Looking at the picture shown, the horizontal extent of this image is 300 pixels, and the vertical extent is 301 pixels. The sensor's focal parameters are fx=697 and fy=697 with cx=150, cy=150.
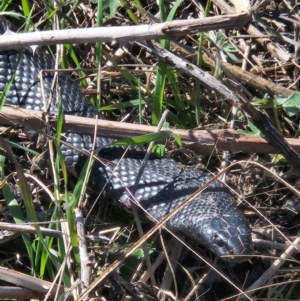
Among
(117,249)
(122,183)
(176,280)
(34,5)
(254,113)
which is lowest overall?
(176,280)

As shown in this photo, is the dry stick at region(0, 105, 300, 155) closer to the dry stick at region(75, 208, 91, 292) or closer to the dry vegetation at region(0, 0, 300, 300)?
the dry vegetation at region(0, 0, 300, 300)

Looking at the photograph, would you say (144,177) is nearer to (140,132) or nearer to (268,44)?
(140,132)

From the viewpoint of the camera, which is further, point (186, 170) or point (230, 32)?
point (230, 32)

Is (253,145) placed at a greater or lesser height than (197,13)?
lesser

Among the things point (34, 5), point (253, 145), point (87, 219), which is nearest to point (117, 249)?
point (87, 219)

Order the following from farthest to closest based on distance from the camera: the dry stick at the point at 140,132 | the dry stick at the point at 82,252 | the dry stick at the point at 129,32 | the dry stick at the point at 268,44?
the dry stick at the point at 268,44 < the dry stick at the point at 140,132 < the dry stick at the point at 82,252 < the dry stick at the point at 129,32

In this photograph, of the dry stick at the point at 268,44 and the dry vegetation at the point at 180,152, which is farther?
the dry stick at the point at 268,44

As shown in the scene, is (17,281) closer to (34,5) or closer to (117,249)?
(117,249)

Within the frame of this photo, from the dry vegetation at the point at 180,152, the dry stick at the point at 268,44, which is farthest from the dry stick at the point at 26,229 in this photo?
the dry stick at the point at 268,44

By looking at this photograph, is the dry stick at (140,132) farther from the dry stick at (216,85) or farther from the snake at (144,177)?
the dry stick at (216,85)
